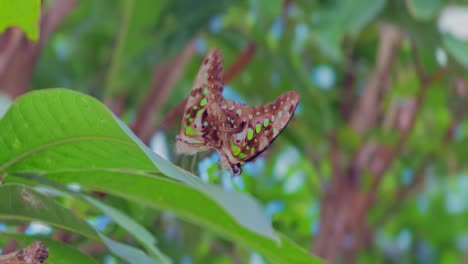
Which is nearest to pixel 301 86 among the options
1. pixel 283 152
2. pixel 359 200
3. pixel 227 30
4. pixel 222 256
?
pixel 227 30

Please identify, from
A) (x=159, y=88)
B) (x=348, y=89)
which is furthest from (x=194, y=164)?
(x=348, y=89)

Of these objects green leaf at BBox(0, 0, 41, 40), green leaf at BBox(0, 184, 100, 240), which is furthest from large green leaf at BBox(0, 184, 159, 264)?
green leaf at BBox(0, 0, 41, 40)

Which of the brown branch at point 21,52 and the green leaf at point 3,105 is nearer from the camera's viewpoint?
the green leaf at point 3,105

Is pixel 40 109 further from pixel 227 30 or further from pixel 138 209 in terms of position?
pixel 227 30

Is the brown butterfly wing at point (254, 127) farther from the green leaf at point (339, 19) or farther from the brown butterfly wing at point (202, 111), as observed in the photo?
the green leaf at point (339, 19)

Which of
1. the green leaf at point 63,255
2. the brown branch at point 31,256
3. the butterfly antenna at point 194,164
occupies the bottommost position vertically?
the brown branch at point 31,256

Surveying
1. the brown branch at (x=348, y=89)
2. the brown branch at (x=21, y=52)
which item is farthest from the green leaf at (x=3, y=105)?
the brown branch at (x=348, y=89)
